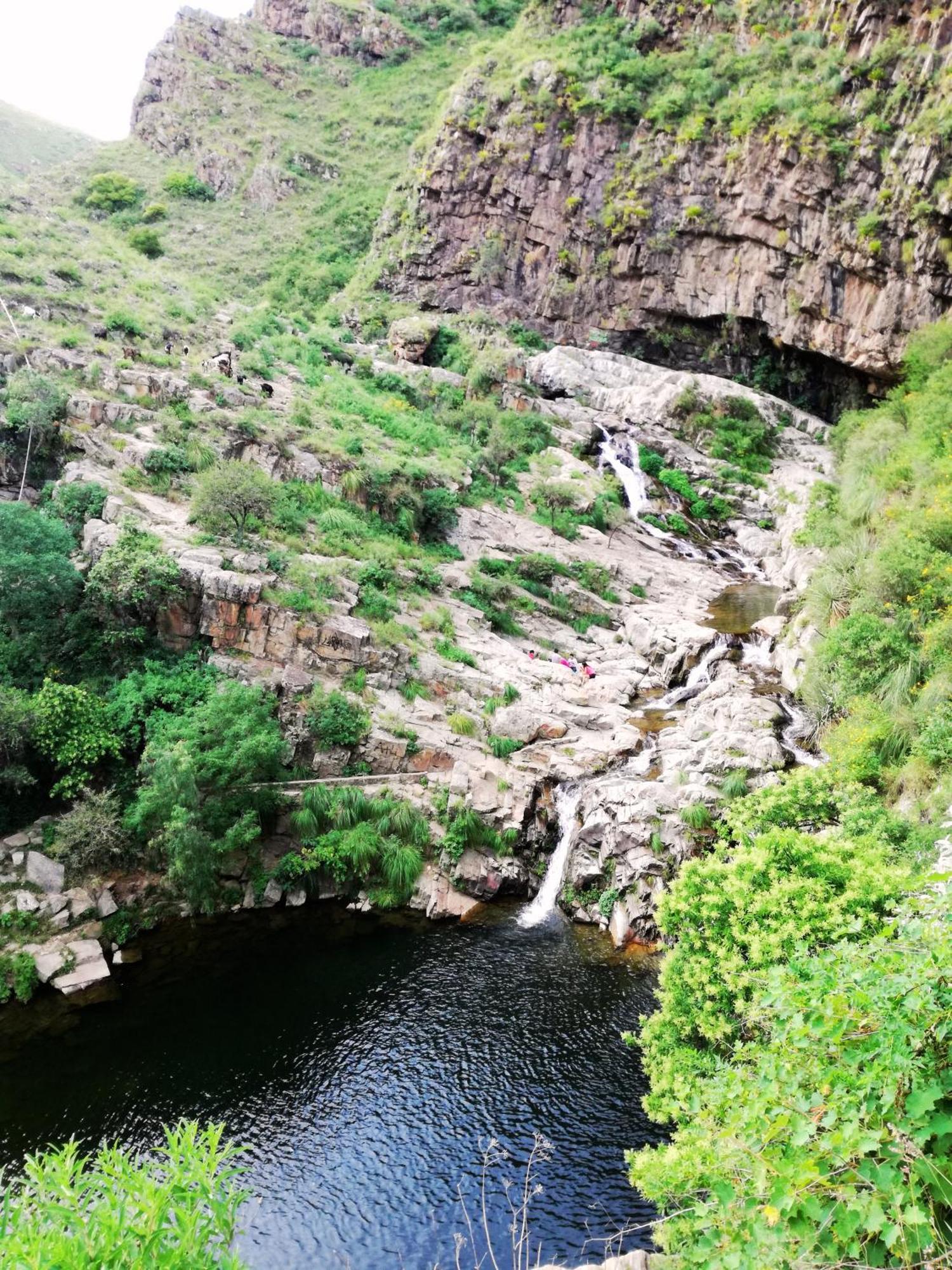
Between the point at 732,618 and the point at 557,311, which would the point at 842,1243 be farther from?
the point at 557,311

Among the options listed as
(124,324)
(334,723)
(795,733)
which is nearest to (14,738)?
(334,723)

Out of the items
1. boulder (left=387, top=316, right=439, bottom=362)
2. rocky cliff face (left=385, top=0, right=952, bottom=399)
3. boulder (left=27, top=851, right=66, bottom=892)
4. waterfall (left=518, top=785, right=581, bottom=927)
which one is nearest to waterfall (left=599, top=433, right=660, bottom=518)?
rocky cliff face (left=385, top=0, right=952, bottom=399)

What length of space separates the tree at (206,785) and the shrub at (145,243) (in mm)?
46053

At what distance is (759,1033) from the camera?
33.1 feet

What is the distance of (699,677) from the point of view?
25.5m

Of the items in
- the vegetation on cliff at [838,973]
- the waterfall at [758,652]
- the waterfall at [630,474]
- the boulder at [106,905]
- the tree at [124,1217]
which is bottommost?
the boulder at [106,905]

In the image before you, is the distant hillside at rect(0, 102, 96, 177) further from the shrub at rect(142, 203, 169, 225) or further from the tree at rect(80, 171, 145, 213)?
the shrub at rect(142, 203, 169, 225)

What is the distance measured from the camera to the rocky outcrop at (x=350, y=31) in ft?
235

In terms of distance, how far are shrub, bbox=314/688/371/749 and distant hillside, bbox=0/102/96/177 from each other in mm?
67175

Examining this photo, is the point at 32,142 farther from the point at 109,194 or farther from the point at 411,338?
the point at 411,338

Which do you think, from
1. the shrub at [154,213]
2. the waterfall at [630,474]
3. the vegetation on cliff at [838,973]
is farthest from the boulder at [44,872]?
the shrub at [154,213]

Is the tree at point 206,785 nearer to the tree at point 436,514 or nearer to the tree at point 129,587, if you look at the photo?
the tree at point 129,587

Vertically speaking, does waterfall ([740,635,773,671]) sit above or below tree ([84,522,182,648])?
above

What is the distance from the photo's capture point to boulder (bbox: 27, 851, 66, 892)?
17.8 meters
